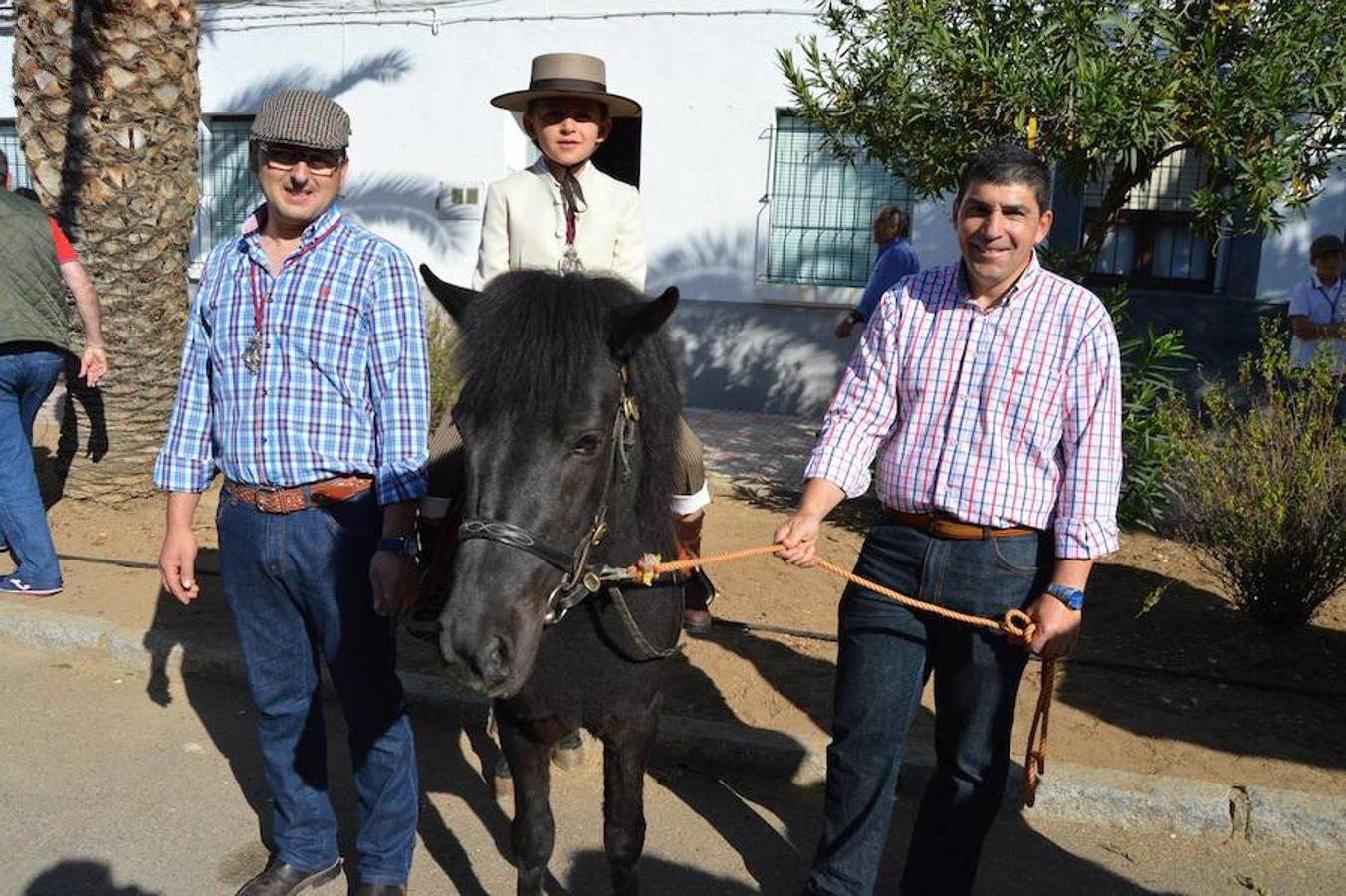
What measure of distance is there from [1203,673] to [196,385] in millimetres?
4208

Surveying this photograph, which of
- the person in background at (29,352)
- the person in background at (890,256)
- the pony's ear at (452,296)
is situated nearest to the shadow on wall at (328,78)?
the person in background at (890,256)

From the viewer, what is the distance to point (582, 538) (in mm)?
2619

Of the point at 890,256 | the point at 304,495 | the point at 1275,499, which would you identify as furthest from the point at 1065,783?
the point at 890,256

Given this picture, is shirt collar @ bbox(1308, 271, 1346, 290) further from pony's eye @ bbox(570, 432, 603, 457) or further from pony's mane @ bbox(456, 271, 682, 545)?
pony's eye @ bbox(570, 432, 603, 457)

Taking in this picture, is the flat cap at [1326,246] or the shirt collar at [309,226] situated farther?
the flat cap at [1326,246]

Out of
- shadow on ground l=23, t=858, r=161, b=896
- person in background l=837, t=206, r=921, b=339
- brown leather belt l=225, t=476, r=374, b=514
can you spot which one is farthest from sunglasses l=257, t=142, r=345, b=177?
person in background l=837, t=206, r=921, b=339

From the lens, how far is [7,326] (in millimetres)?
5652

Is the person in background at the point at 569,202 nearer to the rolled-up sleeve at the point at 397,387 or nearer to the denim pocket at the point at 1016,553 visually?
the rolled-up sleeve at the point at 397,387

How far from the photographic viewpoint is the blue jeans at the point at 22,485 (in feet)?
18.7

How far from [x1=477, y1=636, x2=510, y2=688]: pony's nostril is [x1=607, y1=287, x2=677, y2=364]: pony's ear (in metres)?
0.77

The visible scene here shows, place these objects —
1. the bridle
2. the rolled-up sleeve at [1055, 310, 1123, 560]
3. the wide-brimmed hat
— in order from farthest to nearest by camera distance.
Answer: the wide-brimmed hat, the rolled-up sleeve at [1055, 310, 1123, 560], the bridle

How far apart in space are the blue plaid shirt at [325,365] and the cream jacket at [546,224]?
0.86 meters

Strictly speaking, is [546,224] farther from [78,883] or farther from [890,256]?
[890,256]

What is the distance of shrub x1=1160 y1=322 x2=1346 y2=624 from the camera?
16.0ft
